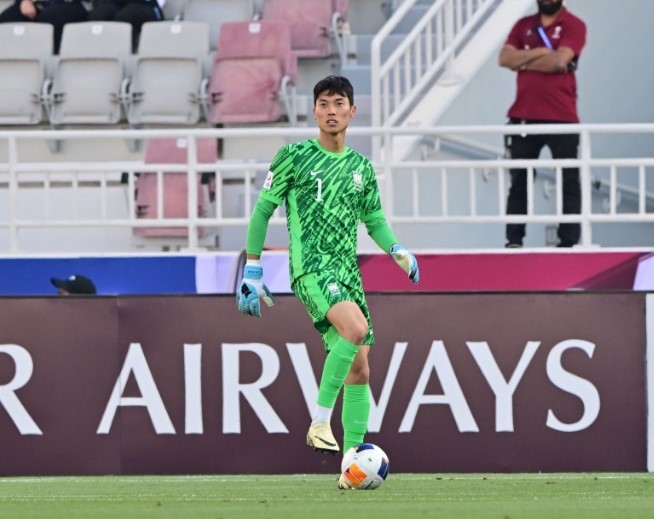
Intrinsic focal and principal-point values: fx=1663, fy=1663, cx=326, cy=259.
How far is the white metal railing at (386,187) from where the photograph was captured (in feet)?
39.0

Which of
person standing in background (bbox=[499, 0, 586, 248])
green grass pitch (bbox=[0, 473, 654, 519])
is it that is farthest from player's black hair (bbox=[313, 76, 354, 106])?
person standing in background (bbox=[499, 0, 586, 248])

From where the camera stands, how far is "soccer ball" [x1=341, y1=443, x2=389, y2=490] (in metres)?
7.58

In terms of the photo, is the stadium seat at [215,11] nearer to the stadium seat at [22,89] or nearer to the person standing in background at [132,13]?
the person standing in background at [132,13]

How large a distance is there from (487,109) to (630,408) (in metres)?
4.75

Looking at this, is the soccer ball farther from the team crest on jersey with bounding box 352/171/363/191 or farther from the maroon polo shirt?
the maroon polo shirt

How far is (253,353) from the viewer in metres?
10.7

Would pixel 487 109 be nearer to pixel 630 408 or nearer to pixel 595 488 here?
pixel 630 408

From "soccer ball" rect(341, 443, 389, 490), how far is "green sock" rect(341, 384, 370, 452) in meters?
0.25

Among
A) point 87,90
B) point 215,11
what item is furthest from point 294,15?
point 87,90

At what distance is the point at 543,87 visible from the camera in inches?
497

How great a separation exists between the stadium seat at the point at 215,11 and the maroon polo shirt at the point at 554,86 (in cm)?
541

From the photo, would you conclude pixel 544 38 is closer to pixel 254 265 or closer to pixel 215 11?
pixel 254 265

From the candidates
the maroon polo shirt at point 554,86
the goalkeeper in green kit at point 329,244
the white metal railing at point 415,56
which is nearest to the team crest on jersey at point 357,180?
the goalkeeper in green kit at point 329,244

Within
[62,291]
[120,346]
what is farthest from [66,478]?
[62,291]
